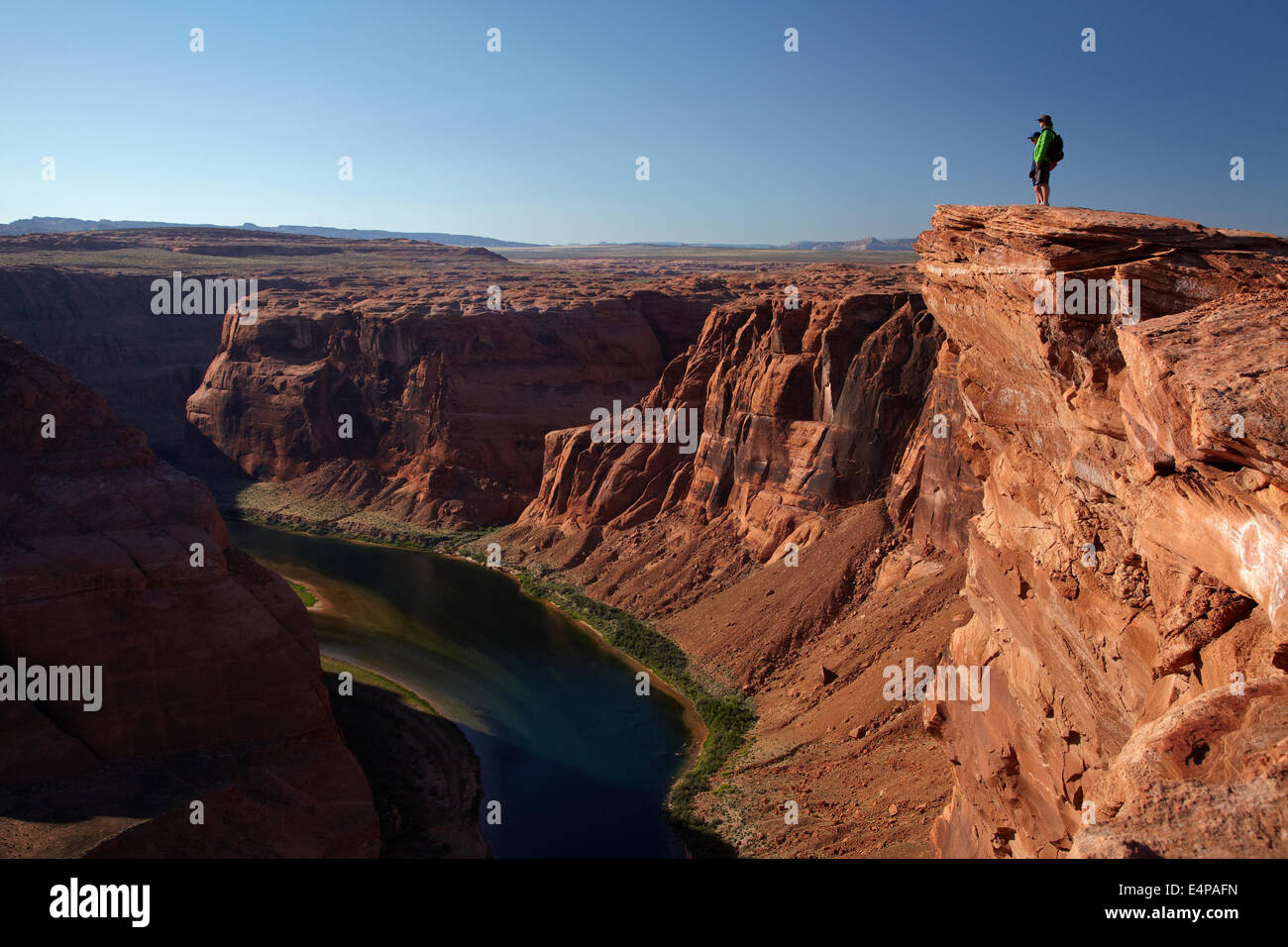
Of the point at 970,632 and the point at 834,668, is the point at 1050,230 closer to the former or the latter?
the point at 970,632

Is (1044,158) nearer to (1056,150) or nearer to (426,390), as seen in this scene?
(1056,150)

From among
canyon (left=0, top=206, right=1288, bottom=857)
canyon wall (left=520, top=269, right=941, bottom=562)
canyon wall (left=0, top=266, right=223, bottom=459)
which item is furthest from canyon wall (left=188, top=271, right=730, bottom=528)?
canyon wall (left=520, top=269, right=941, bottom=562)

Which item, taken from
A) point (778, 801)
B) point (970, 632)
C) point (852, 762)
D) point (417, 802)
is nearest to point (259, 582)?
point (417, 802)

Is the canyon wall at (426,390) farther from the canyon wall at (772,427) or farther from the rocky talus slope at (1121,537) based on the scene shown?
Answer: the rocky talus slope at (1121,537)

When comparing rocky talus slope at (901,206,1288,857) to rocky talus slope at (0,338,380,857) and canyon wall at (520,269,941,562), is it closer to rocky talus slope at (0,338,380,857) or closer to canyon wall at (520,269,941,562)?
rocky talus slope at (0,338,380,857)

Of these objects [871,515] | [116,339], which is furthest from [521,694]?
[116,339]

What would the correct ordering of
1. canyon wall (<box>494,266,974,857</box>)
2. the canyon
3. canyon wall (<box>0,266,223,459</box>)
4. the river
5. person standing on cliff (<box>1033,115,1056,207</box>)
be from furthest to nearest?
canyon wall (<box>0,266,223,459</box>)
the river
canyon wall (<box>494,266,974,857</box>)
person standing on cliff (<box>1033,115,1056,207</box>)
the canyon

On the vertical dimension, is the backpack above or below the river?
above
